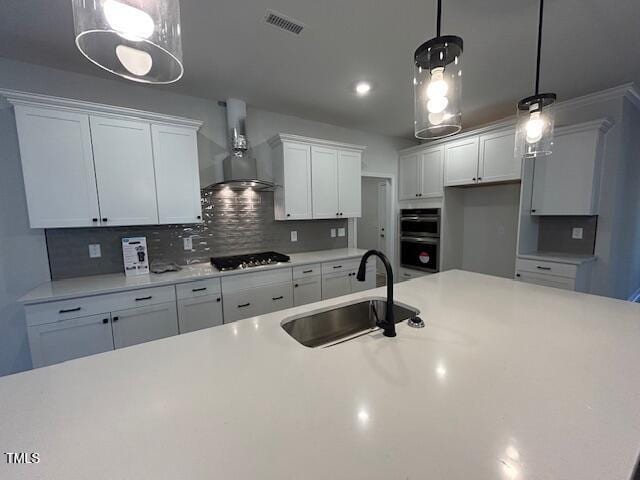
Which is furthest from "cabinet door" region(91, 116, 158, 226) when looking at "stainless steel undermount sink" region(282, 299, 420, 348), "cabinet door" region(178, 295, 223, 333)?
"stainless steel undermount sink" region(282, 299, 420, 348)

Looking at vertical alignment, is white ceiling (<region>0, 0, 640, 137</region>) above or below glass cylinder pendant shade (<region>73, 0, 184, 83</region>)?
above

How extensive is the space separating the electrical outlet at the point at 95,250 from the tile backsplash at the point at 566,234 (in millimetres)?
4983

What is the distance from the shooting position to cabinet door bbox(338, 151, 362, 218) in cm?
339

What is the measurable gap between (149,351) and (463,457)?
1.10 metres

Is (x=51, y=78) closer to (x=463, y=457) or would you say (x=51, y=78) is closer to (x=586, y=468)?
(x=463, y=457)

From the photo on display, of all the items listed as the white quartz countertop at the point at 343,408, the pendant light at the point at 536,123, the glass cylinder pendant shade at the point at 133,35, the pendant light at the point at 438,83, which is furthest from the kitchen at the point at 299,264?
the glass cylinder pendant shade at the point at 133,35

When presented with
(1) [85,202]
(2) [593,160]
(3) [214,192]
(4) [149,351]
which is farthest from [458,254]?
(1) [85,202]

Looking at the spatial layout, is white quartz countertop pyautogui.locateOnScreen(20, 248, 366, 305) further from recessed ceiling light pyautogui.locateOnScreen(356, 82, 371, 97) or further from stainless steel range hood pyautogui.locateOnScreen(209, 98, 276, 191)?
recessed ceiling light pyautogui.locateOnScreen(356, 82, 371, 97)

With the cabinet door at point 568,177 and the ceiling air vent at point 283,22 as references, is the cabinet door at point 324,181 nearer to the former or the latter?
the ceiling air vent at point 283,22

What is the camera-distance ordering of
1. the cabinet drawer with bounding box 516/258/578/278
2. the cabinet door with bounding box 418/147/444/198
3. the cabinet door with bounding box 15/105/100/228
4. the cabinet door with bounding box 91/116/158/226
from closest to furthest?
the cabinet door with bounding box 15/105/100/228, the cabinet door with bounding box 91/116/158/226, the cabinet drawer with bounding box 516/258/578/278, the cabinet door with bounding box 418/147/444/198

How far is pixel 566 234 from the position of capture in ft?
10.2

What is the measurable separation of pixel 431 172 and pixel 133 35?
3.93m

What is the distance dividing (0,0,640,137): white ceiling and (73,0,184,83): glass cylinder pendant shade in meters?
1.03

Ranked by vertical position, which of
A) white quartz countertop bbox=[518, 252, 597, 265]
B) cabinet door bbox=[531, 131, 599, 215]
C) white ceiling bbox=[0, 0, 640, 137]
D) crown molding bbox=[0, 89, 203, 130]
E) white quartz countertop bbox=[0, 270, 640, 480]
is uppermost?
white ceiling bbox=[0, 0, 640, 137]
